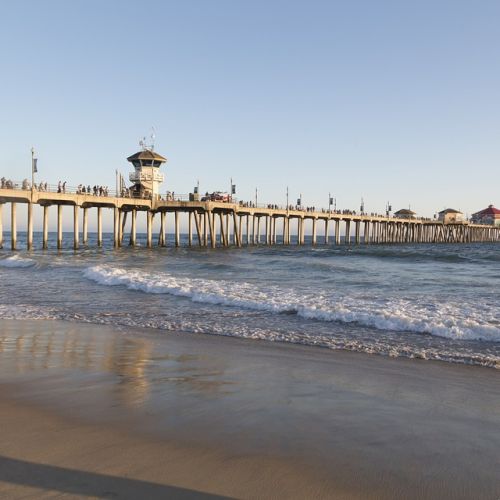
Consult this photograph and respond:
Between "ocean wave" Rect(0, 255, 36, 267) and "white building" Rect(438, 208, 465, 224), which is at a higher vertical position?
"white building" Rect(438, 208, 465, 224)

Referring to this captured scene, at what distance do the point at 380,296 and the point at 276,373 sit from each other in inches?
379

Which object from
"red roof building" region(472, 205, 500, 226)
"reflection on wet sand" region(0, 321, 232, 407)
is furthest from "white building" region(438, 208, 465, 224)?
"reflection on wet sand" region(0, 321, 232, 407)

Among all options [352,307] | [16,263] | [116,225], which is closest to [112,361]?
[352,307]

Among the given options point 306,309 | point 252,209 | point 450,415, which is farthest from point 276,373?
point 252,209

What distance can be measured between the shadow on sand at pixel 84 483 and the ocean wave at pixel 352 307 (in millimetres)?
7582

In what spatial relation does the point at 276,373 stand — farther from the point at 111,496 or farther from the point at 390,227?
the point at 390,227

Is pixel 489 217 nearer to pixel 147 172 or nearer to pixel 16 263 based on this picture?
pixel 147 172

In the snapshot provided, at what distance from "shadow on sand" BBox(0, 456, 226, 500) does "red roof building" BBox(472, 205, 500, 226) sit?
121 meters

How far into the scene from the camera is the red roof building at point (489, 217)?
114 m

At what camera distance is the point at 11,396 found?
5238 millimetres

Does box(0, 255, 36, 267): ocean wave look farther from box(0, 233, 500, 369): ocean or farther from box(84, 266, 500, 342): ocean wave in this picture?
box(84, 266, 500, 342): ocean wave

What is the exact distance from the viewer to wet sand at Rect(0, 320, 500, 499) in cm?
340

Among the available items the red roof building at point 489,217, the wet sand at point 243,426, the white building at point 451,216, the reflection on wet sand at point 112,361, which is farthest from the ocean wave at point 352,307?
the red roof building at point 489,217

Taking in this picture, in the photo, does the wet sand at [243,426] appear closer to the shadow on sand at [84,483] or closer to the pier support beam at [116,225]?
the shadow on sand at [84,483]
